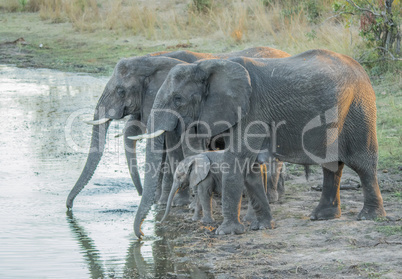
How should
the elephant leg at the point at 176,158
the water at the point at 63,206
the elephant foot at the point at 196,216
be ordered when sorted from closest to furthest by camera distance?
the water at the point at 63,206
the elephant foot at the point at 196,216
the elephant leg at the point at 176,158

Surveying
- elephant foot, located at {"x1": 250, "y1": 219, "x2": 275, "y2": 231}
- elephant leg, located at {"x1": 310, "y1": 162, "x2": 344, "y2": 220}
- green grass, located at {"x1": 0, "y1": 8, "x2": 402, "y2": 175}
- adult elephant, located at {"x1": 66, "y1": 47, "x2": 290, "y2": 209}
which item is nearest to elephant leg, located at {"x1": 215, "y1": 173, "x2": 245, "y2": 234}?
elephant foot, located at {"x1": 250, "y1": 219, "x2": 275, "y2": 231}

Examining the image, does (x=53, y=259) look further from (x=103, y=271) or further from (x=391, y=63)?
(x=391, y=63)

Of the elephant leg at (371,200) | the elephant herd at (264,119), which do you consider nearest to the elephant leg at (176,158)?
the elephant herd at (264,119)

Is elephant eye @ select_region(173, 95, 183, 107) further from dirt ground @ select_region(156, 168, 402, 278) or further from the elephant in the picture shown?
dirt ground @ select_region(156, 168, 402, 278)

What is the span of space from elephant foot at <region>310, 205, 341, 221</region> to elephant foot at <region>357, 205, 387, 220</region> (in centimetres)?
28

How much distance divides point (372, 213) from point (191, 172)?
5.84 ft

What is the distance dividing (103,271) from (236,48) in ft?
36.0

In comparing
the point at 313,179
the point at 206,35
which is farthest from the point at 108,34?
the point at 313,179

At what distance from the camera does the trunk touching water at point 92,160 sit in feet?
25.3

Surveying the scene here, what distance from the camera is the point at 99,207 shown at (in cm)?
792

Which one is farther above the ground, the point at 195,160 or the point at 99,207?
the point at 195,160

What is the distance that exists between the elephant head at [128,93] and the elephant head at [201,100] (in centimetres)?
117

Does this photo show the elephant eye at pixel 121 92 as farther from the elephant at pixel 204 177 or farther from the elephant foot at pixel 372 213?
the elephant foot at pixel 372 213

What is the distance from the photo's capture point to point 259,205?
6.69m
